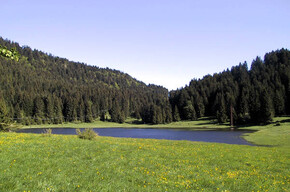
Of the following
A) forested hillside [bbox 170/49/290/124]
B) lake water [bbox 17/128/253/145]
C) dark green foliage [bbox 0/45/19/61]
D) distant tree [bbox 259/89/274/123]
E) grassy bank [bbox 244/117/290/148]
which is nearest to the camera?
dark green foliage [bbox 0/45/19/61]

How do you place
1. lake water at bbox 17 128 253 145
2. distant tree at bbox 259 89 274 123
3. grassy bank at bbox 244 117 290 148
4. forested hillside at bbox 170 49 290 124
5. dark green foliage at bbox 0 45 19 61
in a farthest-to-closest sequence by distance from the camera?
1. forested hillside at bbox 170 49 290 124
2. distant tree at bbox 259 89 274 123
3. lake water at bbox 17 128 253 145
4. grassy bank at bbox 244 117 290 148
5. dark green foliage at bbox 0 45 19 61

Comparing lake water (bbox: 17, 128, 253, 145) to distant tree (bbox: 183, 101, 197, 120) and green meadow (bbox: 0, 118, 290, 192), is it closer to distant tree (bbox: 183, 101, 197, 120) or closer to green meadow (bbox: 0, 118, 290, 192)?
green meadow (bbox: 0, 118, 290, 192)

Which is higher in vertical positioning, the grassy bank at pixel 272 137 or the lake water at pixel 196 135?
the grassy bank at pixel 272 137

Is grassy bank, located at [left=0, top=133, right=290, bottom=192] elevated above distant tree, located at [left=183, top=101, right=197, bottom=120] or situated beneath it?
situated beneath

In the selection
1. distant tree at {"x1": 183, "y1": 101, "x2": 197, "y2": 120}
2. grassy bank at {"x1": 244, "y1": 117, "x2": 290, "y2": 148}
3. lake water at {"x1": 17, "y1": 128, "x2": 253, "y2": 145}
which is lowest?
lake water at {"x1": 17, "y1": 128, "x2": 253, "y2": 145}

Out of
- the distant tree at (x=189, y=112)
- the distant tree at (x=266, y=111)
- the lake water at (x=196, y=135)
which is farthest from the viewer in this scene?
the distant tree at (x=189, y=112)

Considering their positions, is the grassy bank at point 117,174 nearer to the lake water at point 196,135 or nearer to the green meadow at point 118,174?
the green meadow at point 118,174

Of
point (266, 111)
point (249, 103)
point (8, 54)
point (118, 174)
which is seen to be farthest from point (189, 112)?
point (8, 54)

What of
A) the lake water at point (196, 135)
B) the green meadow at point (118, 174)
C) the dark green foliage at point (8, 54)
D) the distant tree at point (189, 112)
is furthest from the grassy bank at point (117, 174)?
the distant tree at point (189, 112)

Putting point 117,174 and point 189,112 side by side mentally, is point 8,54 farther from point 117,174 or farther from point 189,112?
point 189,112

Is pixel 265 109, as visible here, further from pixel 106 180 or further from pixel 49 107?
pixel 49 107

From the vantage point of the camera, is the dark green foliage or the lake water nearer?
the dark green foliage

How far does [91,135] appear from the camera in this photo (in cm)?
2989

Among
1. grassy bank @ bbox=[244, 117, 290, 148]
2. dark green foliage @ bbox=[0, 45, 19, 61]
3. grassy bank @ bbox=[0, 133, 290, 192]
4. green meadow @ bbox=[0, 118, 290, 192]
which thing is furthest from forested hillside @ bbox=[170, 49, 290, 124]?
dark green foliage @ bbox=[0, 45, 19, 61]
